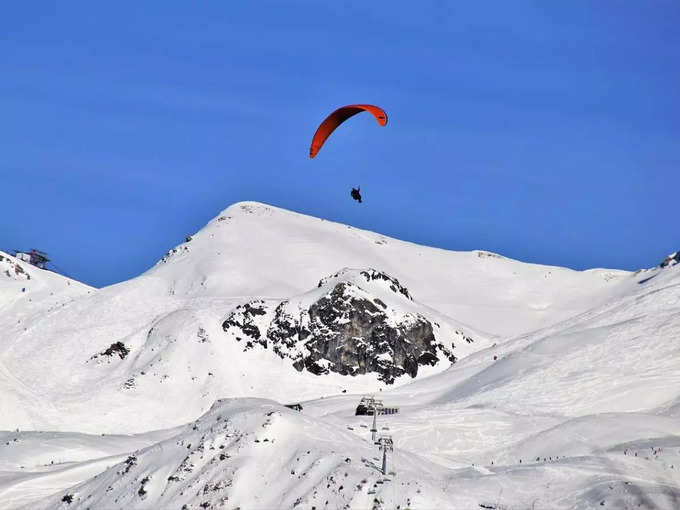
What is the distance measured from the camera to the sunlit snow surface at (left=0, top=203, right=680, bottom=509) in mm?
46812

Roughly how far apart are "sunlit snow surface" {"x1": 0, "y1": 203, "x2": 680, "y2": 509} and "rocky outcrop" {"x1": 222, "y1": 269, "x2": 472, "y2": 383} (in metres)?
1.50

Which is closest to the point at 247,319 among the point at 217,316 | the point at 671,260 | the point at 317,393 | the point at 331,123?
the point at 217,316

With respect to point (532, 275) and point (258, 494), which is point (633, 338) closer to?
point (258, 494)

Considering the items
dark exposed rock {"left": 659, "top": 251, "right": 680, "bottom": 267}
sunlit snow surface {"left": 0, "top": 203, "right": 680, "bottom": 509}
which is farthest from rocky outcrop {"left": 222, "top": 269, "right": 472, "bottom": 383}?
dark exposed rock {"left": 659, "top": 251, "right": 680, "bottom": 267}

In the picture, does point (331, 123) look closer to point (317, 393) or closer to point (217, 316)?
point (317, 393)

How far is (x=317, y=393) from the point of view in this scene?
95562 mm

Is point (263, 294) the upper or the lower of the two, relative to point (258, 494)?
upper

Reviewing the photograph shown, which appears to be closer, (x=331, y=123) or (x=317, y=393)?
(x=331, y=123)

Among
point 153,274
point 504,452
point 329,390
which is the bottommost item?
point 504,452

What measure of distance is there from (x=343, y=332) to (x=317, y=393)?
705 centimetres

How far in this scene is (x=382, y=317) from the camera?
103 m

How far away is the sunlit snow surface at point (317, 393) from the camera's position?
46812 mm

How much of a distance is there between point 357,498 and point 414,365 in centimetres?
5853

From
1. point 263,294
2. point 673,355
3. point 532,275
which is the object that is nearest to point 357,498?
point 673,355
